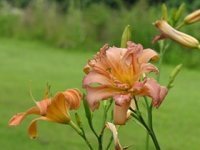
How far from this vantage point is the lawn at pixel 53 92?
538cm

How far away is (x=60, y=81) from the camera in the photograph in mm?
7914

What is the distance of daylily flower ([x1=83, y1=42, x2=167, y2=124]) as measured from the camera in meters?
1.26

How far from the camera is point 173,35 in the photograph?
4.37 ft

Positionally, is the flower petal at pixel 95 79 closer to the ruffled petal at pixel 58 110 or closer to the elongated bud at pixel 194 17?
the ruffled petal at pixel 58 110

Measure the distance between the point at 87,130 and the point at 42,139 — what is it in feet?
1.12

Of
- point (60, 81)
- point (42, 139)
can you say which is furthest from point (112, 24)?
point (42, 139)

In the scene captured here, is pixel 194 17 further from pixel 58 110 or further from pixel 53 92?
pixel 53 92

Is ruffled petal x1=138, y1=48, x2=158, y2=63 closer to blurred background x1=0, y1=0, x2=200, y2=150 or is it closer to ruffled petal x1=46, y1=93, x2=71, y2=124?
ruffled petal x1=46, y1=93, x2=71, y2=124

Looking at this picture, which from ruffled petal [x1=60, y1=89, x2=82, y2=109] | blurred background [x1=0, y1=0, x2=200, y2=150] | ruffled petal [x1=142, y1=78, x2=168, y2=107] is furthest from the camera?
blurred background [x1=0, y1=0, x2=200, y2=150]

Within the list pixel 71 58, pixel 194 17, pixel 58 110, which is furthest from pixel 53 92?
pixel 58 110

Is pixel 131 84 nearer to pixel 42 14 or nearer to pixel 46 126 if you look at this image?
pixel 46 126

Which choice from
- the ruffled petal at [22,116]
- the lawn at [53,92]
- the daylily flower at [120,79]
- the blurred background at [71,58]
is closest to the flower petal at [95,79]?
the daylily flower at [120,79]

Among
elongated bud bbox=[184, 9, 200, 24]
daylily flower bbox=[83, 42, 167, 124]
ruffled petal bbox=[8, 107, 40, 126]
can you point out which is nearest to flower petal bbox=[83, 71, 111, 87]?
daylily flower bbox=[83, 42, 167, 124]

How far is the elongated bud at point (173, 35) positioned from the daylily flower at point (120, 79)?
45 millimetres
